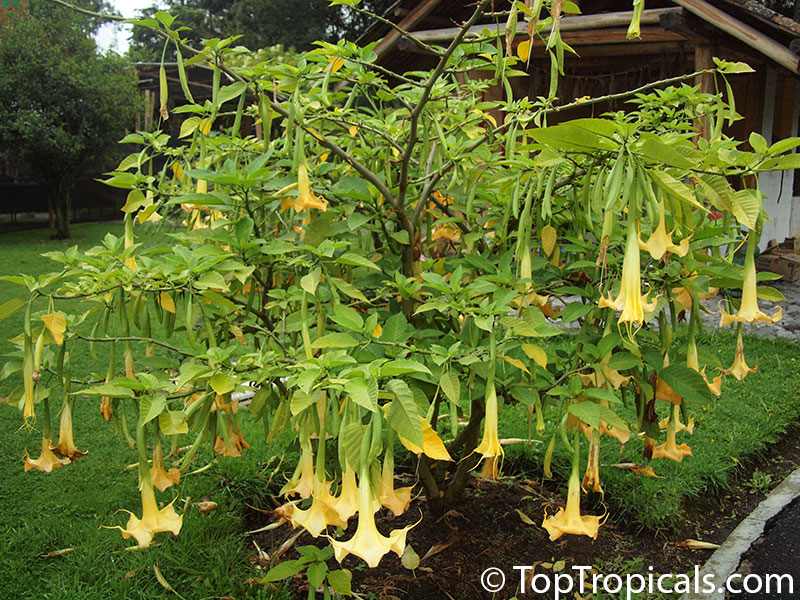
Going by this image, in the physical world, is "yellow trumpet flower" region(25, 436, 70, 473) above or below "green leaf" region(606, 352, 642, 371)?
below

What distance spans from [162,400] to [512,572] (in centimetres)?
125

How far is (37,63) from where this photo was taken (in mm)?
9195

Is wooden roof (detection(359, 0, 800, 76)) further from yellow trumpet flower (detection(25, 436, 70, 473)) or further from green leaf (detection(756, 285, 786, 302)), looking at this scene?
yellow trumpet flower (detection(25, 436, 70, 473))

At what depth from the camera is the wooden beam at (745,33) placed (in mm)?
4383

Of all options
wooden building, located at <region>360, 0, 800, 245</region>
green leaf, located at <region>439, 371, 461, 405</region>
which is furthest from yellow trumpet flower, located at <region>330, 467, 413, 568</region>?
wooden building, located at <region>360, 0, 800, 245</region>

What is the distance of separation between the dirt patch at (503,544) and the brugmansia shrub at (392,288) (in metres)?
0.38

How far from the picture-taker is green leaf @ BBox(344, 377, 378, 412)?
3.12ft

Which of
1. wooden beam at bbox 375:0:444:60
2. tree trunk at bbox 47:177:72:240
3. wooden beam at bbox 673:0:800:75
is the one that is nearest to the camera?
wooden beam at bbox 673:0:800:75

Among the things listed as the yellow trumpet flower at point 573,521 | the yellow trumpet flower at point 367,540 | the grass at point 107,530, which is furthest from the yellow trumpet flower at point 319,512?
the grass at point 107,530

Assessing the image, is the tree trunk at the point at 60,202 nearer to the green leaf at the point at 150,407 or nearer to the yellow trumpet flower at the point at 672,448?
the green leaf at the point at 150,407

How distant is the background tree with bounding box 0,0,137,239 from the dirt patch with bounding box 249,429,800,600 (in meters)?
8.30

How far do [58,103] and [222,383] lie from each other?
9514 millimetres

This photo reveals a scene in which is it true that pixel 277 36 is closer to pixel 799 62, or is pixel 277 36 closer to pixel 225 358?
pixel 799 62

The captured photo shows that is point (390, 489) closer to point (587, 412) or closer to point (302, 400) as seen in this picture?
point (302, 400)
